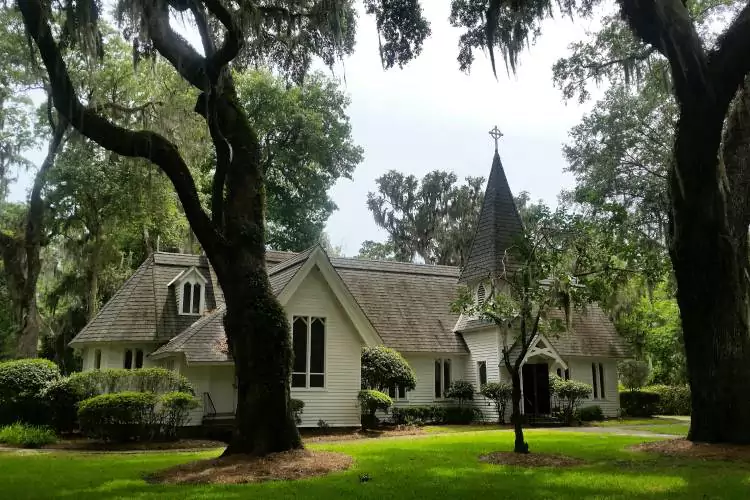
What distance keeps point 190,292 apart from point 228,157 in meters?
14.1

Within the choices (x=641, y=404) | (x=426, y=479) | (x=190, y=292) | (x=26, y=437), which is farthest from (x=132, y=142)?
(x=641, y=404)

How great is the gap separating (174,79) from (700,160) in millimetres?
21954

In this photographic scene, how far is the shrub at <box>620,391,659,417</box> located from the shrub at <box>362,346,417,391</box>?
14.0 m

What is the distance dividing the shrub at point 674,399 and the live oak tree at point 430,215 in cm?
2183

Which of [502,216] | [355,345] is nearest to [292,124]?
[502,216]

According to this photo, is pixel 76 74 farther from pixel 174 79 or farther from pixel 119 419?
pixel 119 419

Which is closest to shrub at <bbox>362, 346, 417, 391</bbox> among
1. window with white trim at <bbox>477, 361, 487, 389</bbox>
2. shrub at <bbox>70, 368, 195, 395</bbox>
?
window with white trim at <bbox>477, 361, 487, 389</bbox>

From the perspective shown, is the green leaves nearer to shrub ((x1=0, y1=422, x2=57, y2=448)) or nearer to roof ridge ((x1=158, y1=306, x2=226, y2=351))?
roof ridge ((x1=158, y1=306, x2=226, y2=351))

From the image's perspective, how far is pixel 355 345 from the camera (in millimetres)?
22484

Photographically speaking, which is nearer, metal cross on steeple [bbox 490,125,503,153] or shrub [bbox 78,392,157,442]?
shrub [bbox 78,392,157,442]

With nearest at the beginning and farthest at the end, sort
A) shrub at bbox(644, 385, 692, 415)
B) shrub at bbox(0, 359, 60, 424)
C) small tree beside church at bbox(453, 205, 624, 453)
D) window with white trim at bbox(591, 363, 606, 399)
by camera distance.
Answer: small tree beside church at bbox(453, 205, 624, 453) → shrub at bbox(0, 359, 60, 424) → window with white trim at bbox(591, 363, 606, 399) → shrub at bbox(644, 385, 692, 415)

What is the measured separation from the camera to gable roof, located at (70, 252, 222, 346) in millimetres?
23344

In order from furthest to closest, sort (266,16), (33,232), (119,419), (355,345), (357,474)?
(33,232) → (355,345) → (119,419) → (266,16) → (357,474)

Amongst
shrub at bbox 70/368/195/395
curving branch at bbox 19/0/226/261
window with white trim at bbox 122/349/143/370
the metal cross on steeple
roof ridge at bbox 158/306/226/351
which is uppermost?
the metal cross on steeple
